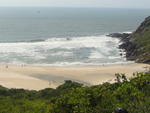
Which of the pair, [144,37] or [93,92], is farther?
[144,37]

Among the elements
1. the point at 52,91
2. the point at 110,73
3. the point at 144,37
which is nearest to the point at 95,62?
the point at 110,73

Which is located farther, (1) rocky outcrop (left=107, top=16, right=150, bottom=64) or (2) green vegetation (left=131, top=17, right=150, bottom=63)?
(1) rocky outcrop (left=107, top=16, right=150, bottom=64)

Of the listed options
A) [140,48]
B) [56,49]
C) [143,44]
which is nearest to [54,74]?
[140,48]

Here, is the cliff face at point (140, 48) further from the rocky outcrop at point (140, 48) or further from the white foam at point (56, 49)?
the white foam at point (56, 49)

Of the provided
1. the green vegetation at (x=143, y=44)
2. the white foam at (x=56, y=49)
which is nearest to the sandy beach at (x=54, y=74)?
the green vegetation at (x=143, y=44)

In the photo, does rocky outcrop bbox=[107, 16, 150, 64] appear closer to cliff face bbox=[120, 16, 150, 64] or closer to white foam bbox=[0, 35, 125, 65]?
cliff face bbox=[120, 16, 150, 64]

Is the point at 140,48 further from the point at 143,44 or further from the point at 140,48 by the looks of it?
the point at 143,44

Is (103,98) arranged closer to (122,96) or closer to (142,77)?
(122,96)

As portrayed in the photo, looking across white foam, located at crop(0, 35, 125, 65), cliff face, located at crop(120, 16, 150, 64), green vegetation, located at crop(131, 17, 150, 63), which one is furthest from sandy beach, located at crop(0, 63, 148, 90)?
white foam, located at crop(0, 35, 125, 65)

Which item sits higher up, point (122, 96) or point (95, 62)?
point (95, 62)
